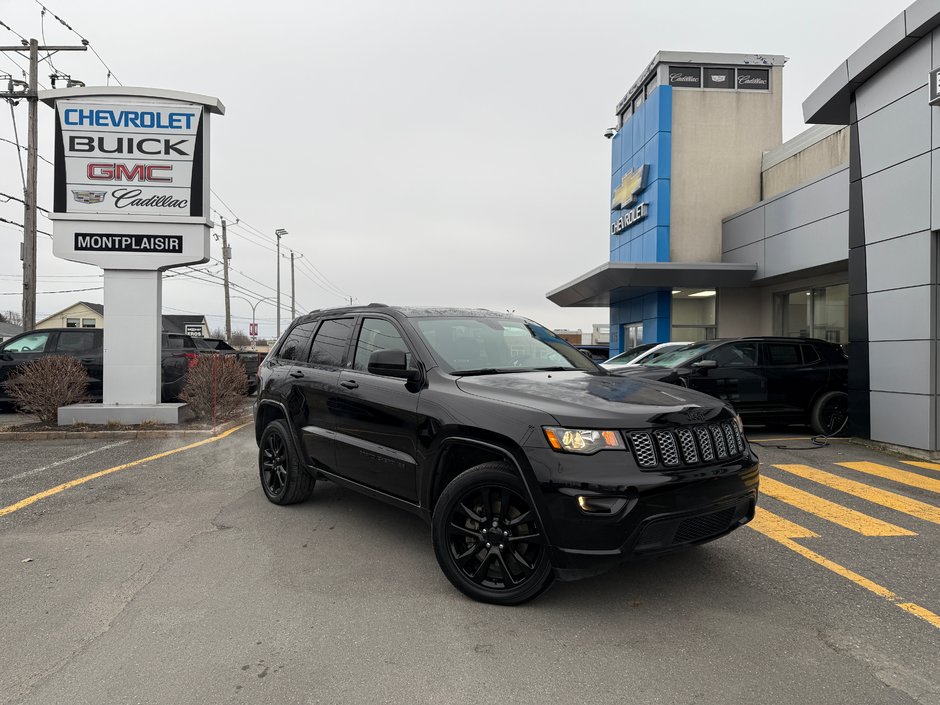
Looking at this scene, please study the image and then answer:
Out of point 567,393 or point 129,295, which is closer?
point 567,393

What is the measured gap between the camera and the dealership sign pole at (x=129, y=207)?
10.5 meters

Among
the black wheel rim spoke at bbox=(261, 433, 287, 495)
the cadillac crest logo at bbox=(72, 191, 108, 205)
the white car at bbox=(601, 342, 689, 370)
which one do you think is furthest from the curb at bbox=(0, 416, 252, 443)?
the white car at bbox=(601, 342, 689, 370)

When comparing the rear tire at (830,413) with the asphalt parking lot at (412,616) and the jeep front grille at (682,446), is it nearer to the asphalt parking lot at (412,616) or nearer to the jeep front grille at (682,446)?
the asphalt parking lot at (412,616)

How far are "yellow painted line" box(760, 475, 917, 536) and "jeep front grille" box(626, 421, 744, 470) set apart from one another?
223cm

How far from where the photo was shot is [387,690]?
256 centimetres

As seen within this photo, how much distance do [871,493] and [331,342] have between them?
553 cm

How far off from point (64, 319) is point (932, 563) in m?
75.2

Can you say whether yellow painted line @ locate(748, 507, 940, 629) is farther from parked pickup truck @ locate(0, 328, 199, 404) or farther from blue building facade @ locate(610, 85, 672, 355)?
blue building facade @ locate(610, 85, 672, 355)

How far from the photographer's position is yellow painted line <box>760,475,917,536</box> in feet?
15.5

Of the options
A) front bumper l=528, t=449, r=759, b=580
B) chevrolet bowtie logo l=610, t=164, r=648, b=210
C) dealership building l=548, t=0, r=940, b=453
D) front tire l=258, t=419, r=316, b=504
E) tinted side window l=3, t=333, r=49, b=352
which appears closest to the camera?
front bumper l=528, t=449, r=759, b=580

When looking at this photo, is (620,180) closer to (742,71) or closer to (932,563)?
(742,71)

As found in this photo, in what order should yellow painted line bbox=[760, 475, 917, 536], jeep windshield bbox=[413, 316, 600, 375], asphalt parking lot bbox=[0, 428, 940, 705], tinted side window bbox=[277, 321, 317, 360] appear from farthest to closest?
tinted side window bbox=[277, 321, 317, 360] → yellow painted line bbox=[760, 475, 917, 536] → jeep windshield bbox=[413, 316, 600, 375] → asphalt parking lot bbox=[0, 428, 940, 705]

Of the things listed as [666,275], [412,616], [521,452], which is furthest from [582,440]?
[666,275]

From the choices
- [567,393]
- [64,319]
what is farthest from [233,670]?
[64,319]
